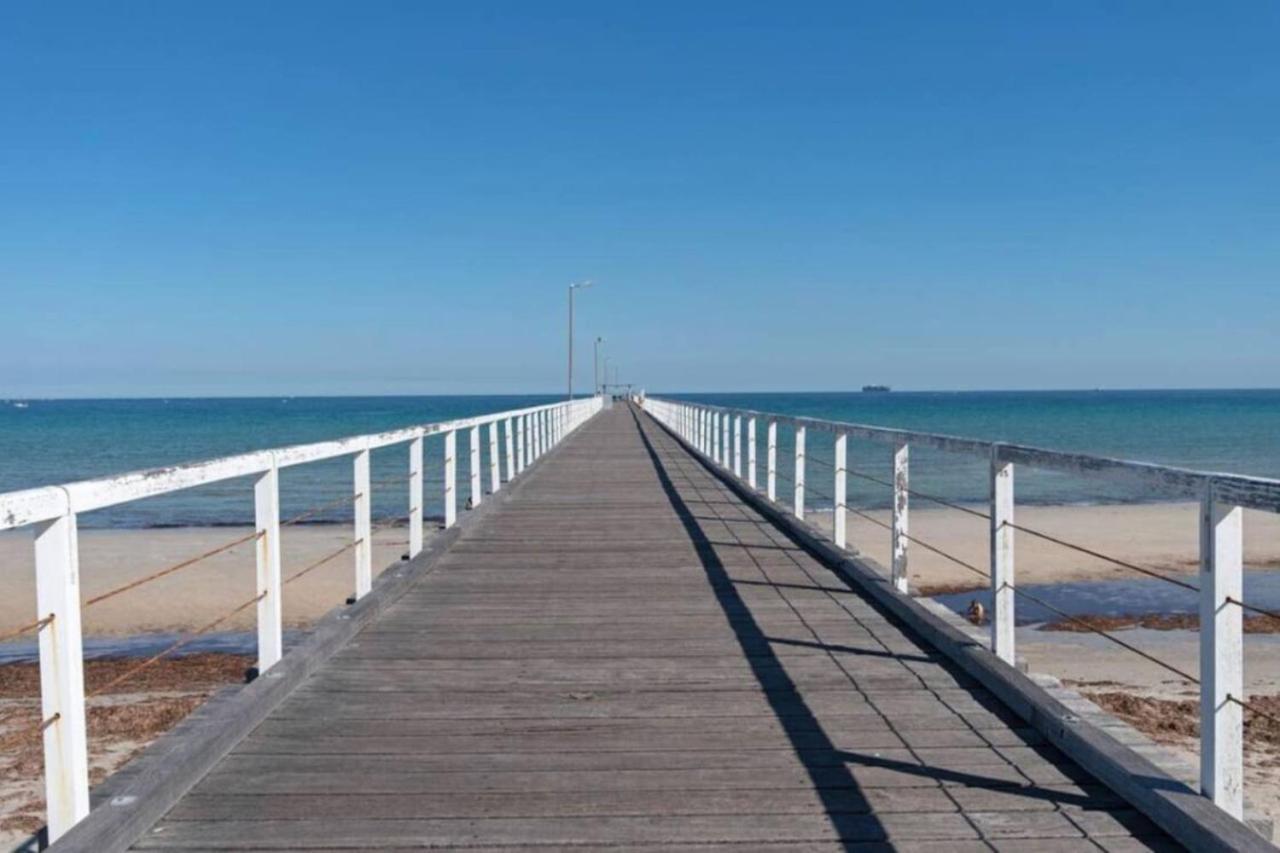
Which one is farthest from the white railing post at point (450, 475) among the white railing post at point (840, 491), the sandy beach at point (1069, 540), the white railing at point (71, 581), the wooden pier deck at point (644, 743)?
the sandy beach at point (1069, 540)

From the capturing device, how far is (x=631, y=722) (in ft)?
14.8

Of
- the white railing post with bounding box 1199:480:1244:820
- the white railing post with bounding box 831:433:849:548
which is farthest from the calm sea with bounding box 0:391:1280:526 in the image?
the white railing post with bounding box 1199:480:1244:820

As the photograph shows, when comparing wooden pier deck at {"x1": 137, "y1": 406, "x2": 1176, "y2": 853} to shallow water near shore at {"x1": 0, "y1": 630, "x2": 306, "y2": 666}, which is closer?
wooden pier deck at {"x1": 137, "y1": 406, "x2": 1176, "y2": 853}

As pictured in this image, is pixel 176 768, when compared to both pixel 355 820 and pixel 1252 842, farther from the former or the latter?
pixel 1252 842

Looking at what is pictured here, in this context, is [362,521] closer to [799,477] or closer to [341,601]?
[799,477]

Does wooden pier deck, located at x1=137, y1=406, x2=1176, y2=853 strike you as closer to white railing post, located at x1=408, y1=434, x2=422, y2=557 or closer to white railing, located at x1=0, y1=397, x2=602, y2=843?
white railing, located at x1=0, y1=397, x2=602, y2=843

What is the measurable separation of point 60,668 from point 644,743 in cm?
198

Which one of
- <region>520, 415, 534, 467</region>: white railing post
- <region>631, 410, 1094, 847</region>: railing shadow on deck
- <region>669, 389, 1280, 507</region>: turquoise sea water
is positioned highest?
<region>520, 415, 534, 467</region>: white railing post

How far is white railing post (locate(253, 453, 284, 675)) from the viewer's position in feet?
15.4

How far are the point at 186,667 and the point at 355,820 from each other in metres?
9.24

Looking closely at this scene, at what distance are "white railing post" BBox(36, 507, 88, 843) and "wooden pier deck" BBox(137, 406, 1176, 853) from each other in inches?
13.0

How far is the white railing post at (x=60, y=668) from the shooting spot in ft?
9.66

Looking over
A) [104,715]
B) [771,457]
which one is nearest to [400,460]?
A: [771,457]

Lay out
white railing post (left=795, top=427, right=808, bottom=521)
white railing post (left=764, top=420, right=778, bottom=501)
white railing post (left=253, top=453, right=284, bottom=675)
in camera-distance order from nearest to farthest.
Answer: white railing post (left=253, top=453, right=284, bottom=675) < white railing post (left=795, top=427, right=808, bottom=521) < white railing post (left=764, top=420, right=778, bottom=501)
